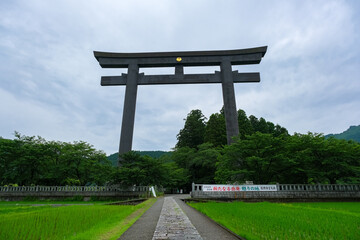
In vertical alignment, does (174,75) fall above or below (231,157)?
above

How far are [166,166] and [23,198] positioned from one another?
12533 millimetres

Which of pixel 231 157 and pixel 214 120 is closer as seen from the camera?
pixel 231 157

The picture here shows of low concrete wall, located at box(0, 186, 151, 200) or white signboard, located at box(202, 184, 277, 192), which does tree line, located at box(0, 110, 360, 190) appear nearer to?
low concrete wall, located at box(0, 186, 151, 200)

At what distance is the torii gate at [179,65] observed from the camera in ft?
67.8

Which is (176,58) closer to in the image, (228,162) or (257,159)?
(228,162)

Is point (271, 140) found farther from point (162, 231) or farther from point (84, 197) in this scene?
point (84, 197)

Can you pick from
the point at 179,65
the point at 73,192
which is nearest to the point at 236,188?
the point at 73,192

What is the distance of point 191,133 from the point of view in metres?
42.2

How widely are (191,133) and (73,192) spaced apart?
27.7 meters

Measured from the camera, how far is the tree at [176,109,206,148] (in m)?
41.9

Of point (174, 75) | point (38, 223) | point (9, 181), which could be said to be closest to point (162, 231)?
point (38, 223)

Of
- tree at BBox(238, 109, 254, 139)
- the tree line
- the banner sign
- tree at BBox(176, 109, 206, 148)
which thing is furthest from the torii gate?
tree at BBox(176, 109, 206, 148)

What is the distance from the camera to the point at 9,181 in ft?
71.0

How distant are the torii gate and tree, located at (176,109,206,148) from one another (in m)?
21.9
